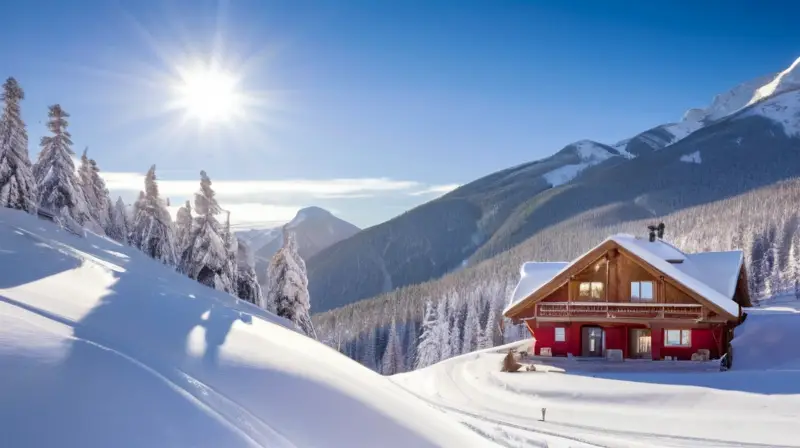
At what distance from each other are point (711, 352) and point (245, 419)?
103ft

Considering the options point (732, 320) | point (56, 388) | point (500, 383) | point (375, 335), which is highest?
point (56, 388)

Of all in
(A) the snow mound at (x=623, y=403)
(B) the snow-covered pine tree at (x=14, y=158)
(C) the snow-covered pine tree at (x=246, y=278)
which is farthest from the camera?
(C) the snow-covered pine tree at (x=246, y=278)

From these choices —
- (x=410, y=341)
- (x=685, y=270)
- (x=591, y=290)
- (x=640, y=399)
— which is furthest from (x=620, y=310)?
(x=410, y=341)

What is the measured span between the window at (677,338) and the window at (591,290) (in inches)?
160

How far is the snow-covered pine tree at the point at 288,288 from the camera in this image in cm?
3612

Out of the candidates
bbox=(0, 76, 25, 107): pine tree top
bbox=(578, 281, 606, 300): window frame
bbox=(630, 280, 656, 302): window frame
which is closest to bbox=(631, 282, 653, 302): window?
bbox=(630, 280, 656, 302): window frame

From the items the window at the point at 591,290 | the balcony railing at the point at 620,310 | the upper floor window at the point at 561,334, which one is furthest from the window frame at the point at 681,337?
the upper floor window at the point at 561,334

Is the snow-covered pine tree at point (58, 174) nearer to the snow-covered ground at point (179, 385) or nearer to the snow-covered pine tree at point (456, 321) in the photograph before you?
the snow-covered ground at point (179, 385)

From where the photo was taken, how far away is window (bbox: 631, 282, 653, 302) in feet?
110

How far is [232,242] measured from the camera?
134ft

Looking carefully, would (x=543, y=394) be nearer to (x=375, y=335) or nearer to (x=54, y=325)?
(x=54, y=325)

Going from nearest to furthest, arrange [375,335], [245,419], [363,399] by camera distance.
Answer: [245,419] → [363,399] → [375,335]

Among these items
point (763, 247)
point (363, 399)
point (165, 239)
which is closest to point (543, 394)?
point (363, 399)

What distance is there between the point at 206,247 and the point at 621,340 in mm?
25227
